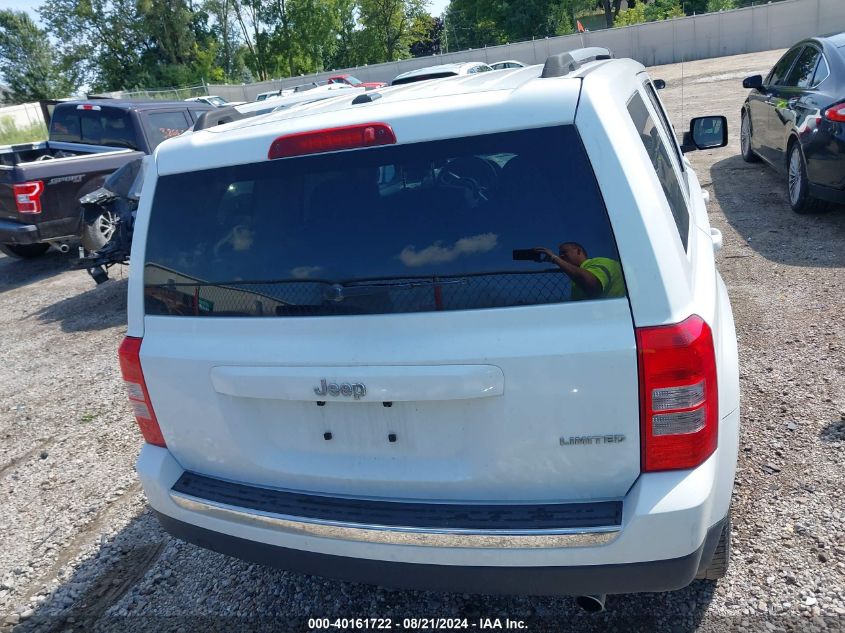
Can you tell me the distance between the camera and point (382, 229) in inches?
89.3

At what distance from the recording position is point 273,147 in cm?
237

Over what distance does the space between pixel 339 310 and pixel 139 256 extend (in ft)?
2.97

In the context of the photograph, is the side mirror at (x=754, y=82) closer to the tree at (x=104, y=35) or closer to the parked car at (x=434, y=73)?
the parked car at (x=434, y=73)

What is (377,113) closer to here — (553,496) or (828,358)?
(553,496)

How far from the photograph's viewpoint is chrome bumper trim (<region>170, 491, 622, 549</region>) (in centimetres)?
211

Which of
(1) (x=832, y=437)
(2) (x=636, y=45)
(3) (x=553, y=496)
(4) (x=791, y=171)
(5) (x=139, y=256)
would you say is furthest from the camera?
(2) (x=636, y=45)

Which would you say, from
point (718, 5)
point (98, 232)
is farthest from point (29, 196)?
point (718, 5)

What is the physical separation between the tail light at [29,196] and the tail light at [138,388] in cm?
712

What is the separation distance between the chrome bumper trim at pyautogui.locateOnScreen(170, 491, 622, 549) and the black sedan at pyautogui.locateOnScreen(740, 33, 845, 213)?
5.91 m

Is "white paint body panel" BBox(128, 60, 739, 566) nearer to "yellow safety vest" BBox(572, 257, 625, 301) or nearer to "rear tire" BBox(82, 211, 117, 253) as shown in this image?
"yellow safety vest" BBox(572, 257, 625, 301)

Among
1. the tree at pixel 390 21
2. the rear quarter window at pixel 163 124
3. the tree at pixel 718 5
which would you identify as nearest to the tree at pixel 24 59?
the tree at pixel 390 21

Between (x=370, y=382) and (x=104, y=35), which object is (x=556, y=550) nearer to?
(x=370, y=382)

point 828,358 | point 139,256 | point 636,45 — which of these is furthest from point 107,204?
point 636,45

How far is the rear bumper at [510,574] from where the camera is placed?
215cm
